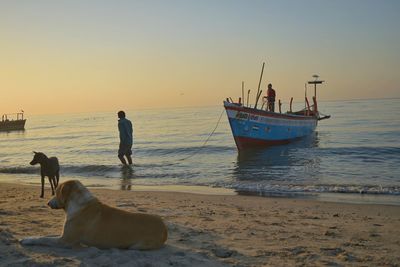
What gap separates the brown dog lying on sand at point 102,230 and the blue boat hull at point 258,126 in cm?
1574

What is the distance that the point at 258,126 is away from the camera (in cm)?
2119

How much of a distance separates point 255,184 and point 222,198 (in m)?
2.50

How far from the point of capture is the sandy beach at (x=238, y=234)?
4.05 m

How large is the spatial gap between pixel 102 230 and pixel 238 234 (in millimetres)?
1761

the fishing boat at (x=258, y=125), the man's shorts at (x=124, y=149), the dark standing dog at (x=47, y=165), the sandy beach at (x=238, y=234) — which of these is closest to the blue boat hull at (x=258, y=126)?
the fishing boat at (x=258, y=125)

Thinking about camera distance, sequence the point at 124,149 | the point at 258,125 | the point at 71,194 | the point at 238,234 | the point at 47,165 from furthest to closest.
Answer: the point at 258,125
the point at 124,149
the point at 47,165
the point at 238,234
the point at 71,194

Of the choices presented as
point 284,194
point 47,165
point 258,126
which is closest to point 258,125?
point 258,126

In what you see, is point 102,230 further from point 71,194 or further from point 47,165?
point 47,165

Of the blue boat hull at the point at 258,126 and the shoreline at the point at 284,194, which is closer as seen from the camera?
the shoreline at the point at 284,194

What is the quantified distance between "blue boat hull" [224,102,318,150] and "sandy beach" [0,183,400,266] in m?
12.1

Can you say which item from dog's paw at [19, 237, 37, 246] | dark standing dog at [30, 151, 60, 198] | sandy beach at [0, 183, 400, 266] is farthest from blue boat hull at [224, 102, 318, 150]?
dog's paw at [19, 237, 37, 246]

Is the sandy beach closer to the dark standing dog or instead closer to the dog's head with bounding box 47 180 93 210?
the dog's head with bounding box 47 180 93 210

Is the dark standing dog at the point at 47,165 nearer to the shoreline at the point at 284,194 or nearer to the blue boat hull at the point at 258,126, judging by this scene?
the shoreline at the point at 284,194

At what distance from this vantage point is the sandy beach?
405 centimetres
